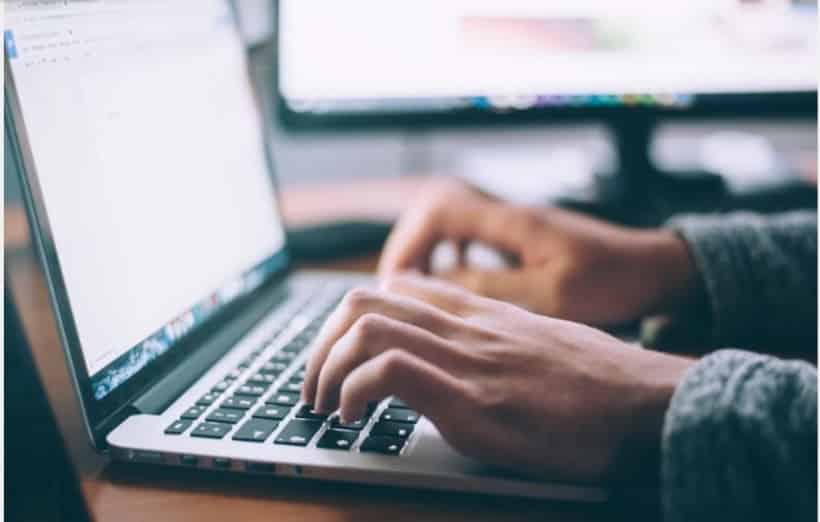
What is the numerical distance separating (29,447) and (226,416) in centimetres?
11

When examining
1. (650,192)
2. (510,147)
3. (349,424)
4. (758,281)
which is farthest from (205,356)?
(510,147)

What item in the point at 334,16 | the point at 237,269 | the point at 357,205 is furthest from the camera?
the point at 357,205

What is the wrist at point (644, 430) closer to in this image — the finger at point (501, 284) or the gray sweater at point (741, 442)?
the gray sweater at point (741, 442)

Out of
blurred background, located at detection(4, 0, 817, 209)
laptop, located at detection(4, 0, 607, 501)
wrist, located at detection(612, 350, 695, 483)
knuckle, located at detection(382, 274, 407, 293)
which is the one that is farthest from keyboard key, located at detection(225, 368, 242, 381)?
blurred background, located at detection(4, 0, 817, 209)

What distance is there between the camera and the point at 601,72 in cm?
84

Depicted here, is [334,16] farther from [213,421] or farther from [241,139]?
[213,421]

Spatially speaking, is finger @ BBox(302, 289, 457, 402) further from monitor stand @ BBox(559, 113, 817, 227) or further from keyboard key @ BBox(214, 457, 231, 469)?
monitor stand @ BBox(559, 113, 817, 227)

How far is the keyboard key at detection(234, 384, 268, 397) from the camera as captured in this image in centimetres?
48

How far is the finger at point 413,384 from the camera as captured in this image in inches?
15.6

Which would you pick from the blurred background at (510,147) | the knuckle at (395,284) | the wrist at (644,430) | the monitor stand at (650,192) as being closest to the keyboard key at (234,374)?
the knuckle at (395,284)

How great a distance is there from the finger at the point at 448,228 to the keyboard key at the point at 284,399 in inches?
8.7

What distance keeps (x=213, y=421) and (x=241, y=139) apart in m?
0.31

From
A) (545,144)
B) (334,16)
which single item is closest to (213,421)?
(334,16)

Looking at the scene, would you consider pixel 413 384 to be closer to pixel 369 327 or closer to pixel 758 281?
pixel 369 327
